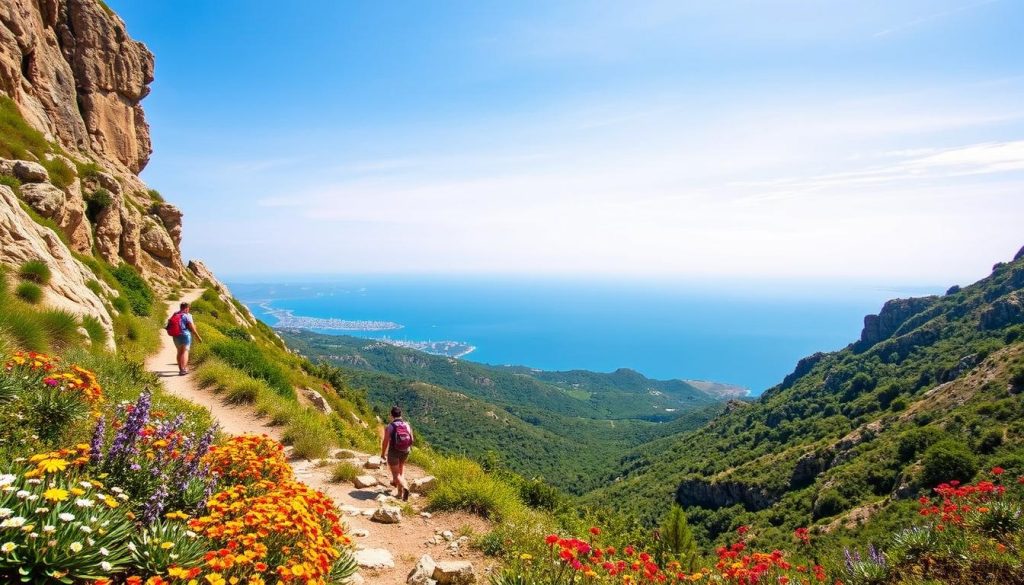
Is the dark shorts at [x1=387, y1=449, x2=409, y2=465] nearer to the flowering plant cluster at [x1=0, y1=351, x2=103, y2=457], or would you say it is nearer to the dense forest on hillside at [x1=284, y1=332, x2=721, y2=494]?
the dense forest on hillside at [x1=284, y1=332, x2=721, y2=494]

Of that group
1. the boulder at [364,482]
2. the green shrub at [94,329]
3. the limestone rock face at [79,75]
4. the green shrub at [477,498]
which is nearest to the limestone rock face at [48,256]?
the green shrub at [94,329]

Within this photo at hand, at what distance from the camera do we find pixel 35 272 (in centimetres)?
1002

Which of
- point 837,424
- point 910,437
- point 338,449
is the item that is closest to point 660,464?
point 837,424

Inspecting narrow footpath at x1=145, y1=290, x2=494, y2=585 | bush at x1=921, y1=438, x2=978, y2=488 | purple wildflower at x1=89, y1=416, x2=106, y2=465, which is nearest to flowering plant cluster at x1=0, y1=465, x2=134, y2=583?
purple wildflower at x1=89, y1=416, x2=106, y2=465

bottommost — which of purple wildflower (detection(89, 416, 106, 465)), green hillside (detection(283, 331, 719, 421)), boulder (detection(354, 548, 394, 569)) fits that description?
green hillside (detection(283, 331, 719, 421))

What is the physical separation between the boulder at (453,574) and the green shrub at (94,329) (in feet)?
32.1

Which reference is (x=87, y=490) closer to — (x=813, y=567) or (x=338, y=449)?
(x=813, y=567)

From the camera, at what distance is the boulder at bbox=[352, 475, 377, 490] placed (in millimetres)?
7809

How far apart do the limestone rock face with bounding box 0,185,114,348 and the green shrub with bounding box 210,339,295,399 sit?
3.22 m

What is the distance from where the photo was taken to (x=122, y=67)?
29719 millimetres

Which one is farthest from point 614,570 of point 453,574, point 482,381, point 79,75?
point 482,381

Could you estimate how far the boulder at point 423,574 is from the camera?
4570mm

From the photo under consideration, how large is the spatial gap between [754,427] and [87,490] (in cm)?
9014

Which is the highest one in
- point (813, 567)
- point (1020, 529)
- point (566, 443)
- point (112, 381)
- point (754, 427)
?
point (112, 381)
